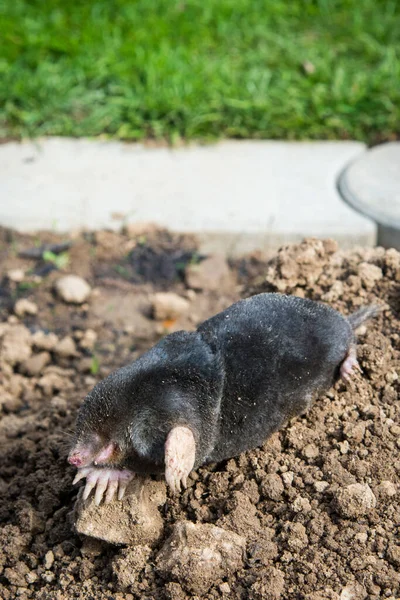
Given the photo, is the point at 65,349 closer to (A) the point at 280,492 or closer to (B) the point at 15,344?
(B) the point at 15,344

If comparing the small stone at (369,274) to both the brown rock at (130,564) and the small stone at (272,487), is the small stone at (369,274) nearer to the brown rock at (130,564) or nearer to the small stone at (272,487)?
the small stone at (272,487)

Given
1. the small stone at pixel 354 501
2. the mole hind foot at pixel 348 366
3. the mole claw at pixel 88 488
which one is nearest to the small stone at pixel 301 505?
the small stone at pixel 354 501

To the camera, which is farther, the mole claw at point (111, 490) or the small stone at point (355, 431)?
the small stone at point (355, 431)

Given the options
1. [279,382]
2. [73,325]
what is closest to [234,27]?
[73,325]

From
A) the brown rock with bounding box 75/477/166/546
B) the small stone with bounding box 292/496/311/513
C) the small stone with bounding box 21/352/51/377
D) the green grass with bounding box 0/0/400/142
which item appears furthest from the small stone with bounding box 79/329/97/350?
the small stone with bounding box 292/496/311/513

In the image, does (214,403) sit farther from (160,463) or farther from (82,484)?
(82,484)

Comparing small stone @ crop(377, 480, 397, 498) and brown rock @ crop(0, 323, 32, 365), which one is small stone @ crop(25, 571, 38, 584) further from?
brown rock @ crop(0, 323, 32, 365)

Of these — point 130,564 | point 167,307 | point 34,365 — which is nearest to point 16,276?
point 34,365
